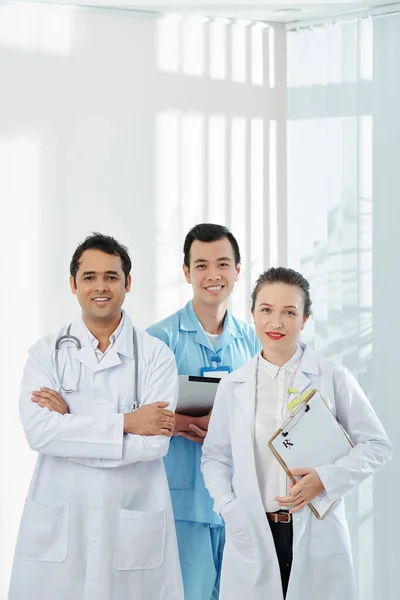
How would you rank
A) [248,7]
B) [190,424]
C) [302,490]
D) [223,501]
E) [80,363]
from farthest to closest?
[248,7]
[190,424]
[80,363]
[223,501]
[302,490]

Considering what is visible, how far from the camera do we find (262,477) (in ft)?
8.08

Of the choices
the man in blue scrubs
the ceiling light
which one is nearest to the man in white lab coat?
the man in blue scrubs

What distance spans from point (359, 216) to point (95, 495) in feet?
5.58

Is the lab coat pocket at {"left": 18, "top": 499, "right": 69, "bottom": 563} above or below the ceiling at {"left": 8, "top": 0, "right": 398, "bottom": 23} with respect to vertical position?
below

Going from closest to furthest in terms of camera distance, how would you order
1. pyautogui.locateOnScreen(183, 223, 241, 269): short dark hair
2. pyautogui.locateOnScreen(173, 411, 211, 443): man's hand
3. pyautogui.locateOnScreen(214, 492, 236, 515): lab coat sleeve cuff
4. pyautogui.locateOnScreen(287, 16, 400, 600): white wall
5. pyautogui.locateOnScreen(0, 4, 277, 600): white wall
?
1. pyautogui.locateOnScreen(214, 492, 236, 515): lab coat sleeve cuff
2. pyautogui.locateOnScreen(173, 411, 211, 443): man's hand
3. pyautogui.locateOnScreen(183, 223, 241, 269): short dark hair
4. pyautogui.locateOnScreen(0, 4, 277, 600): white wall
5. pyautogui.locateOnScreen(287, 16, 400, 600): white wall

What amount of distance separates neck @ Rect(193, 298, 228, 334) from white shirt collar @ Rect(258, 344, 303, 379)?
0.45m

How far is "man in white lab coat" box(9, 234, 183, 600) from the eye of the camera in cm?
252

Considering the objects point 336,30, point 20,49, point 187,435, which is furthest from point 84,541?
point 336,30

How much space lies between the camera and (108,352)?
264 centimetres

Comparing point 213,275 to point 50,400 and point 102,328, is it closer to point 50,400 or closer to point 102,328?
point 102,328

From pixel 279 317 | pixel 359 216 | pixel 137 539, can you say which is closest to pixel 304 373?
pixel 279 317

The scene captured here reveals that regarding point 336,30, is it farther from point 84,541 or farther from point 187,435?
point 84,541

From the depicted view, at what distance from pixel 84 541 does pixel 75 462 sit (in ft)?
0.71

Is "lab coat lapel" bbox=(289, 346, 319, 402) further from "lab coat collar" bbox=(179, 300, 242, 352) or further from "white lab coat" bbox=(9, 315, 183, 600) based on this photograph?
"lab coat collar" bbox=(179, 300, 242, 352)
